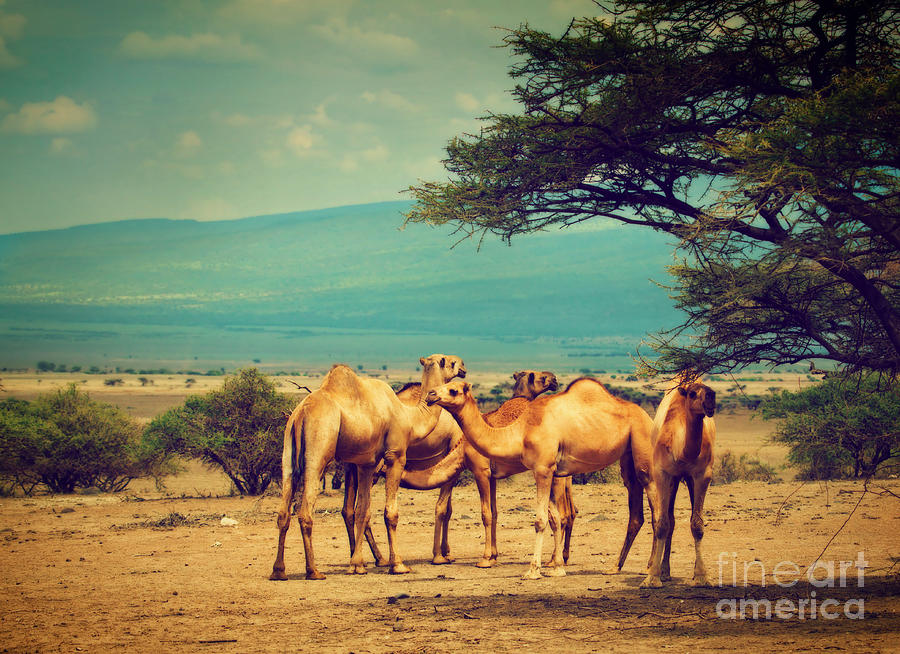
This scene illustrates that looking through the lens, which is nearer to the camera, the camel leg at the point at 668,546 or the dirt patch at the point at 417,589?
the dirt patch at the point at 417,589

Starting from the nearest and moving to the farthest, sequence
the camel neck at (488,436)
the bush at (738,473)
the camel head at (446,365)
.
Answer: the camel neck at (488,436)
the camel head at (446,365)
the bush at (738,473)

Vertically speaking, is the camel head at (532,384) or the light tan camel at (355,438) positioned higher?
the camel head at (532,384)

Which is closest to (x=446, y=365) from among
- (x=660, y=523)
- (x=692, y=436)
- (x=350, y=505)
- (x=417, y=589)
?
(x=350, y=505)

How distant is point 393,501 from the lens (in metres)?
13.9

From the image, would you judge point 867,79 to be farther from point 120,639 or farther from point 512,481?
point 512,481

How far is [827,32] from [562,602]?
757cm

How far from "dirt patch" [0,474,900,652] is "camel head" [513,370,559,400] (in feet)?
8.46

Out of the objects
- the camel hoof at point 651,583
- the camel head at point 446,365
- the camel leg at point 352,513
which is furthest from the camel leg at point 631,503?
the camel leg at point 352,513

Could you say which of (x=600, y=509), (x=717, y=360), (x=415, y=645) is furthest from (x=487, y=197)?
(x=600, y=509)

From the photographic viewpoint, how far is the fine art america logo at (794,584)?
10.3m

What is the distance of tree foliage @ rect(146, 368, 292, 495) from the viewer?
919 inches

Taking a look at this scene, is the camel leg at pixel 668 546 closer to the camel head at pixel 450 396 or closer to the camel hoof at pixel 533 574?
the camel hoof at pixel 533 574

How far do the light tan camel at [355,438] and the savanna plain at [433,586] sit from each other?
0.72 metres

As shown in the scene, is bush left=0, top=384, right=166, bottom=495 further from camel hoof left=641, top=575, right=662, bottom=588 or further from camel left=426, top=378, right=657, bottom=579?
camel hoof left=641, top=575, right=662, bottom=588
